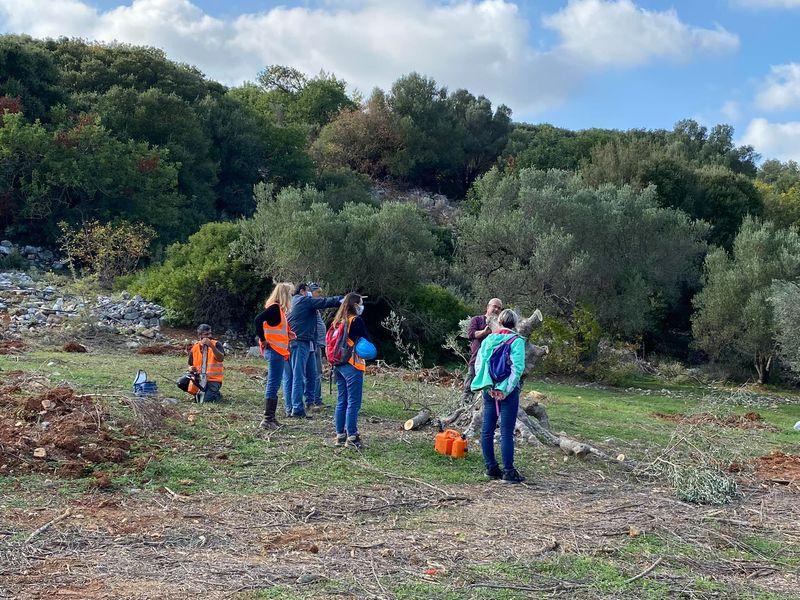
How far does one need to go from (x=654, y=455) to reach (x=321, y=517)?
17.1 ft

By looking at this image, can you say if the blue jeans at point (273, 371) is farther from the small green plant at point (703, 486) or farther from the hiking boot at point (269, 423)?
the small green plant at point (703, 486)

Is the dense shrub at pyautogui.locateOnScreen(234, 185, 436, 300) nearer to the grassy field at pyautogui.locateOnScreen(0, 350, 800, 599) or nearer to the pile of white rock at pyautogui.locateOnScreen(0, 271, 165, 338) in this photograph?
the pile of white rock at pyautogui.locateOnScreen(0, 271, 165, 338)

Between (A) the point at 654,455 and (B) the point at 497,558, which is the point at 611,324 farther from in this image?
(B) the point at 497,558

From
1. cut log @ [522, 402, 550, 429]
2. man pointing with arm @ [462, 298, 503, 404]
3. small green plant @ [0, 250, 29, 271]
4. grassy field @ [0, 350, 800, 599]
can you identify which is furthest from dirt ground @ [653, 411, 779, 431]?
small green plant @ [0, 250, 29, 271]

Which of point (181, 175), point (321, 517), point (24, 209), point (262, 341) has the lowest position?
point (321, 517)

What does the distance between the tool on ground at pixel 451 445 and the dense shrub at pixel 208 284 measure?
1498cm

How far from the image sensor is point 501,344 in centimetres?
908

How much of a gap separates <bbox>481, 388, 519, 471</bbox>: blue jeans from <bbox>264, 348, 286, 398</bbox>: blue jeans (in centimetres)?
282

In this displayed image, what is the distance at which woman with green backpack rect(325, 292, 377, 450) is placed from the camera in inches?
377

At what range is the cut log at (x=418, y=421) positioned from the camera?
11.3m

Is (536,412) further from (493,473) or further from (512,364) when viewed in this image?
(512,364)

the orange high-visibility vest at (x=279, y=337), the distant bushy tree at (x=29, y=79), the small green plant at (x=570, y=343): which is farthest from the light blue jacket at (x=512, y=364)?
the distant bushy tree at (x=29, y=79)

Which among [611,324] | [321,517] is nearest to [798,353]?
[611,324]

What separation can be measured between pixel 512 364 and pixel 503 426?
0.71 metres
